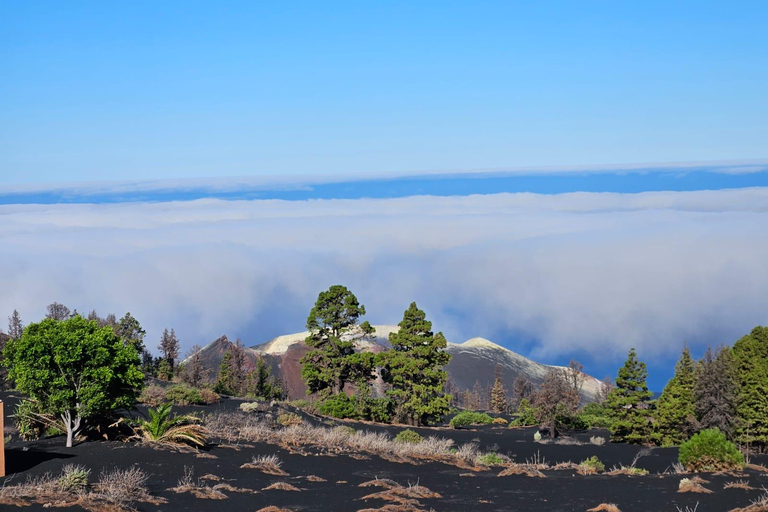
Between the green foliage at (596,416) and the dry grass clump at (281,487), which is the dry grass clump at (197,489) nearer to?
the dry grass clump at (281,487)

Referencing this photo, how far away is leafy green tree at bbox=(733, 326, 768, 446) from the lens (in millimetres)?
32250

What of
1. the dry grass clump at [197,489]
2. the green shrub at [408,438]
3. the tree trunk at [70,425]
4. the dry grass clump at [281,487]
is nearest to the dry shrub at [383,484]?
the dry grass clump at [281,487]

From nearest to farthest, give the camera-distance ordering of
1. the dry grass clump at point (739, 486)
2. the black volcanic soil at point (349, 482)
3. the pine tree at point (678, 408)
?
the black volcanic soil at point (349, 482) → the dry grass clump at point (739, 486) → the pine tree at point (678, 408)

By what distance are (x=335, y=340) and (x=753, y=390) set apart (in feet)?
62.7

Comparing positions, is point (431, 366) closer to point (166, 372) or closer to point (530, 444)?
point (530, 444)

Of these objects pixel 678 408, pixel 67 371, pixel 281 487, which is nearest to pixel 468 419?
pixel 678 408

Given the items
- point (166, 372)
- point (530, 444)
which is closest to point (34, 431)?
point (530, 444)

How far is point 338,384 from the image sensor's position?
1665 inches

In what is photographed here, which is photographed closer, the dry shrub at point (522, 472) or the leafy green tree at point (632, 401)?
the dry shrub at point (522, 472)

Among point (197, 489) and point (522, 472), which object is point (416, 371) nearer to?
point (522, 472)

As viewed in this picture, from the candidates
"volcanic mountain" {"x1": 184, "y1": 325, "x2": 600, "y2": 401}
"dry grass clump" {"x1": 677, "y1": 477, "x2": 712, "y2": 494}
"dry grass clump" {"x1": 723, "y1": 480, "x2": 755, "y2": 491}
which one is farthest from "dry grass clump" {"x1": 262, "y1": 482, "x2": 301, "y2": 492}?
"volcanic mountain" {"x1": 184, "y1": 325, "x2": 600, "y2": 401}

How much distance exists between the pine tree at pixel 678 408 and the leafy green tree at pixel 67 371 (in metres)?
23.0

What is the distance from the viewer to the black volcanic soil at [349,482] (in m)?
16.5

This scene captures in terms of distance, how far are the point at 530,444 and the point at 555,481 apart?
50.0ft
